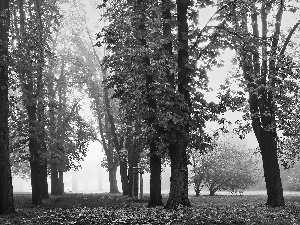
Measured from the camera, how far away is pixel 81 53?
40.7 meters

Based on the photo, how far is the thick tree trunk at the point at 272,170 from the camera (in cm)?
1723

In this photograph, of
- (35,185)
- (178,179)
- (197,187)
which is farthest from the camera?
(197,187)

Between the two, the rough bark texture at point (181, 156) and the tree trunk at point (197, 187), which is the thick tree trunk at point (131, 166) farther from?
the rough bark texture at point (181, 156)

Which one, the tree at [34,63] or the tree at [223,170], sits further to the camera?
the tree at [223,170]

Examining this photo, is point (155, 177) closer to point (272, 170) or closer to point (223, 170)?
point (272, 170)

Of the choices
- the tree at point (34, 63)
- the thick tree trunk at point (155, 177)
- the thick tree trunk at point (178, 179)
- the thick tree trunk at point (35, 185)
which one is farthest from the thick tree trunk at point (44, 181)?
the thick tree trunk at point (178, 179)

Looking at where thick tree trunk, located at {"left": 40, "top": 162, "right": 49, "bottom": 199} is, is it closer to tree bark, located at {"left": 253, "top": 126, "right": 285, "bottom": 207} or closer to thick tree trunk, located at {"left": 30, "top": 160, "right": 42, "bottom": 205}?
thick tree trunk, located at {"left": 30, "top": 160, "right": 42, "bottom": 205}

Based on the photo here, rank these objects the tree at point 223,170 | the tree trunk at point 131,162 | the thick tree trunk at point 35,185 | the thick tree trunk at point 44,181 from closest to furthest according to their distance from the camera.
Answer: the thick tree trunk at point 35,185
the tree trunk at point 131,162
the thick tree trunk at point 44,181
the tree at point 223,170

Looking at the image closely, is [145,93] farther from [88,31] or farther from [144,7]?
[88,31]

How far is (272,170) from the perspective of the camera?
17.3 meters

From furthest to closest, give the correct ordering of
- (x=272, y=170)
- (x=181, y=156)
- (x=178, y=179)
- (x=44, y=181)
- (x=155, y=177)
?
(x=44, y=181), (x=155, y=177), (x=272, y=170), (x=181, y=156), (x=178, y=179)

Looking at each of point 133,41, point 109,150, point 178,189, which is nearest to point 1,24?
point 133,41

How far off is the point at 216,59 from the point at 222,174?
23.9m

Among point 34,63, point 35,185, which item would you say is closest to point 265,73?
point 34,63
